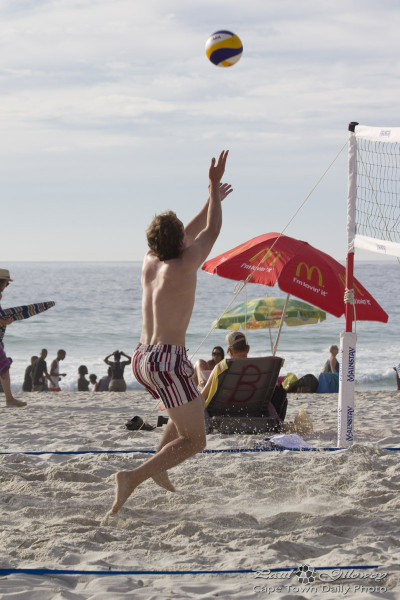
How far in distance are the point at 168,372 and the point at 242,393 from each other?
297 centimetres

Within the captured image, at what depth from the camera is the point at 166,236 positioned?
348 cm

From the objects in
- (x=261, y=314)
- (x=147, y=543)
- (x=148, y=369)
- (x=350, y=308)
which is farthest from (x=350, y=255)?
(x=261, y=314)

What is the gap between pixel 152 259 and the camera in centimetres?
366

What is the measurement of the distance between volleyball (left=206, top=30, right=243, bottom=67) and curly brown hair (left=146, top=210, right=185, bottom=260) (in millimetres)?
2496

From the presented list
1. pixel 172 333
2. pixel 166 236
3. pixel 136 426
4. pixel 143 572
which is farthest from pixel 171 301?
pixel 136 426

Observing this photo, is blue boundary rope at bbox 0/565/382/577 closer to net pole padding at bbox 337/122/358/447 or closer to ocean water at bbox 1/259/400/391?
net pole padding at bbox 337/122/358/447

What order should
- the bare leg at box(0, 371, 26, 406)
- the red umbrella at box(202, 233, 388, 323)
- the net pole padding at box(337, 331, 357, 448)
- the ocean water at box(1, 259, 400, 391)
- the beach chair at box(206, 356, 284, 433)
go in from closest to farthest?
1. the net pole padding at box(337, 331, 357, 448)
2. the beach chair at box(206, 356, 284, 433)
3. the red umbrella at box(202, 233, 388, 323)
4. the bare leg at box(0, 371, 26, 406)
5. the ocean water at box(1, 259, 400, 391)

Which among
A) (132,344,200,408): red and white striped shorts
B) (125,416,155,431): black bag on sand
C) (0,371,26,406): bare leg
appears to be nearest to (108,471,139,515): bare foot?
(132,344,200,408): red and white striped shorts

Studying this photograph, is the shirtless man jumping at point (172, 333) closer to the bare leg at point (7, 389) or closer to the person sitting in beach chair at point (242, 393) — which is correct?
the person sitting in beach chair at point (242, 393)

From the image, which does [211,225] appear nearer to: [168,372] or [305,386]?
[168,372]

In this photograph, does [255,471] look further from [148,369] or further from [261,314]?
[261,314]

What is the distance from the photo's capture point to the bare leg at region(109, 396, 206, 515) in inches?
Answer: 139

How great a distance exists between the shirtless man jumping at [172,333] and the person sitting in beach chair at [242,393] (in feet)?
8.40

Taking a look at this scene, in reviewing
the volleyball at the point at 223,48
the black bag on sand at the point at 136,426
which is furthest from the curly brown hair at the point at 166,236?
the black bag on sand at the point at 136,426
